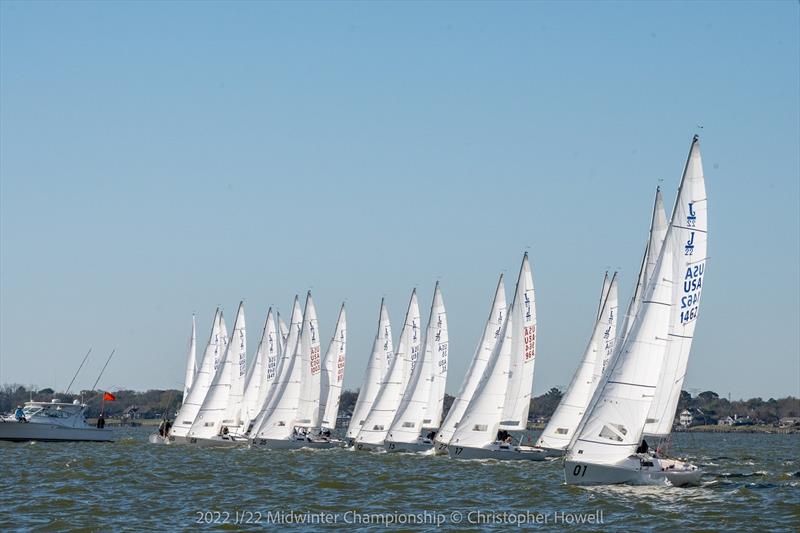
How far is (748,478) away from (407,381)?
30.0 metres

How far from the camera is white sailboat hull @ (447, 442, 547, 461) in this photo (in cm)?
5869

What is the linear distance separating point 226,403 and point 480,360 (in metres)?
17.5

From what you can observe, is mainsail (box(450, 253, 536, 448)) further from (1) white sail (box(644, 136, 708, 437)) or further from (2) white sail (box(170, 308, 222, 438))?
(2) white sail (box(170, 308, 222, 438))

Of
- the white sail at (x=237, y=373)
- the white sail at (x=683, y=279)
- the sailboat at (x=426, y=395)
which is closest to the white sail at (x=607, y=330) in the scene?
the sailboat at (x=426, y=395)

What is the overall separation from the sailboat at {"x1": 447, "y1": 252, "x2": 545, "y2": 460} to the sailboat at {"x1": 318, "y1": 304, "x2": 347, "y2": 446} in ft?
58.3

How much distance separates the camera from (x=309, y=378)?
251ft

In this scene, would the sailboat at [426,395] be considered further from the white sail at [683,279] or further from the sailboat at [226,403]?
the white sail at [683,279]

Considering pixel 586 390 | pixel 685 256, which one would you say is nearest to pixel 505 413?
pixel 586 390

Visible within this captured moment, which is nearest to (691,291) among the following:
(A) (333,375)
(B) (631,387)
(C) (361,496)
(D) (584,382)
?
(B) (631,387)

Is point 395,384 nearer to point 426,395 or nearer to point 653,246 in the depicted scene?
point 426,395

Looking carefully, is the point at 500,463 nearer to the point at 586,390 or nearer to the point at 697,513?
the point at 586,390

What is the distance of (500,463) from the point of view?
5766 centimetres

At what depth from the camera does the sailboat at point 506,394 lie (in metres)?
60.0

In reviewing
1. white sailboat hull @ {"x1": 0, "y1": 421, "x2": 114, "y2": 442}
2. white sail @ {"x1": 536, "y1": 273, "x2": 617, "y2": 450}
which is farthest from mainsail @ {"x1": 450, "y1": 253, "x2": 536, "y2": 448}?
white sailboat hull @ {"x1": 0, "y1": 421, "x2": 114, "y2": 442}
